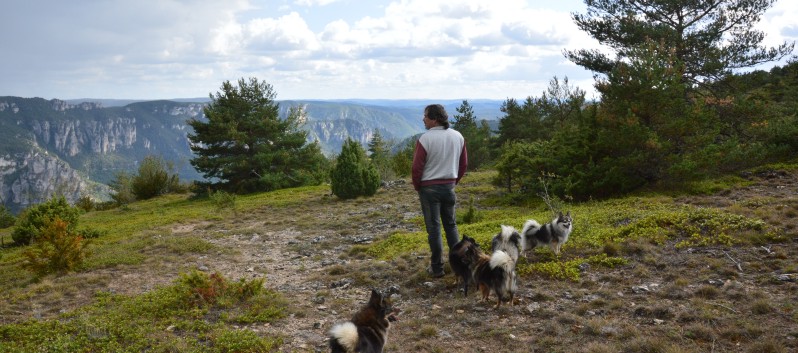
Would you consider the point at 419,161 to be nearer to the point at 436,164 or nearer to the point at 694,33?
the point at 436,164

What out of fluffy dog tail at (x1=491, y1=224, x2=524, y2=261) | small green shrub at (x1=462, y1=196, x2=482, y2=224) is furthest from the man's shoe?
small green shrub at (x1=462, y1=196, x2=482, y2=224)

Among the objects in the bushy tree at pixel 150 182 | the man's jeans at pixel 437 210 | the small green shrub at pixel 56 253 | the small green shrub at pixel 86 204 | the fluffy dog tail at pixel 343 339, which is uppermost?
the man's jeans at pixel 437 210

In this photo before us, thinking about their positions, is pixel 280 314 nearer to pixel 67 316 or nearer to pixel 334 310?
pixel 334 310

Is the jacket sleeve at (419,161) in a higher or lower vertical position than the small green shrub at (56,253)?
higher

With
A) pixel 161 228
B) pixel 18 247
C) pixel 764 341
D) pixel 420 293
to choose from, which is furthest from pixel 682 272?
pixel 18 247

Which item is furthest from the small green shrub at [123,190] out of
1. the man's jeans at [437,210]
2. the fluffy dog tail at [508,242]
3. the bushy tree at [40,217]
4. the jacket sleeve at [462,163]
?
the fluffy dog tail at [508,242]

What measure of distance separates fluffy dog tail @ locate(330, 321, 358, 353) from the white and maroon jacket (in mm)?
2947

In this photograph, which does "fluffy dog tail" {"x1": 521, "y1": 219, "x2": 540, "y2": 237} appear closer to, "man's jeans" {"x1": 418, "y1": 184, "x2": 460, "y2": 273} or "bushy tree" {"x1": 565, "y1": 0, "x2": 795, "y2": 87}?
"man's jeans" {"x1": 418, "y1": 184, "x2": 460, "y2": 273}

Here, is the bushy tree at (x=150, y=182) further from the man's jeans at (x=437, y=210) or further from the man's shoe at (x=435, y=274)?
the man's jeans at (x=437, y=210)

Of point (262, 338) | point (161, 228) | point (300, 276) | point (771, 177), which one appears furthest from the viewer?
point (161, 228)

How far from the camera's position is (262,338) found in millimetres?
5715

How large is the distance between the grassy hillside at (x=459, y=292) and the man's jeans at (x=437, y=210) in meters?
0.78

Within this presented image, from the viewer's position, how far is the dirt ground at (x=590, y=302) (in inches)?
194

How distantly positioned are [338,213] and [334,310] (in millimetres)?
10373
